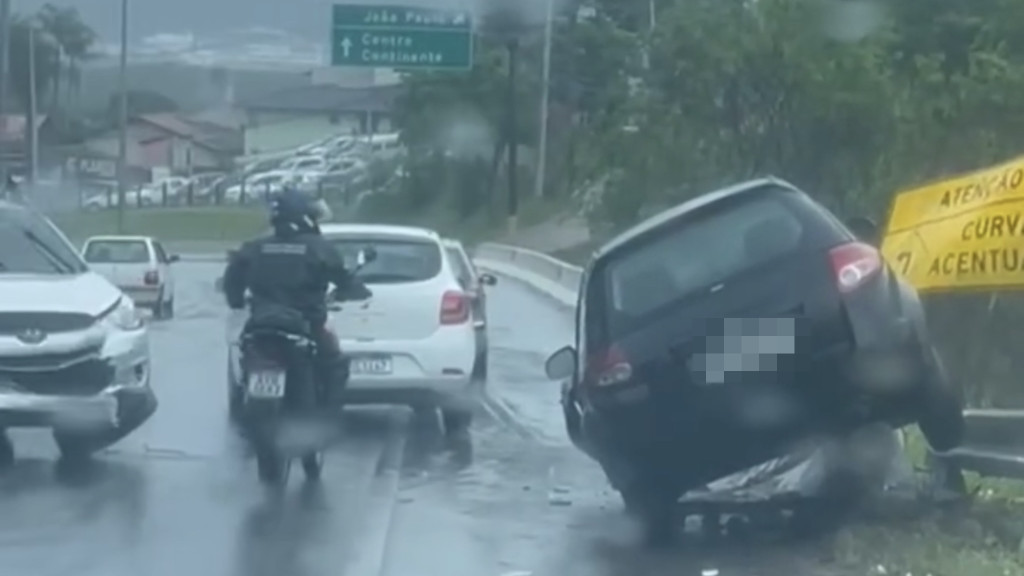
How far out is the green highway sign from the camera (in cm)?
5038

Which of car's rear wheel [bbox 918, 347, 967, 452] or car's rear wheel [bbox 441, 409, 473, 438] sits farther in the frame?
car's rear wheel [bbox 441, 409, 473, 438]

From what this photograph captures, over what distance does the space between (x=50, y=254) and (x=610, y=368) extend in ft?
18.3

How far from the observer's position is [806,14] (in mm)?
32656

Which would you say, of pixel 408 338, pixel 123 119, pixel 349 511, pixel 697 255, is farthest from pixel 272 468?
pixel 123 119

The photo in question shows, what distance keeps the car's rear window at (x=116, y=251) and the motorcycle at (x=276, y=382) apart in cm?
2627

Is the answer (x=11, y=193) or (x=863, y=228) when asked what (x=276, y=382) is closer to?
(x=863, y=228)

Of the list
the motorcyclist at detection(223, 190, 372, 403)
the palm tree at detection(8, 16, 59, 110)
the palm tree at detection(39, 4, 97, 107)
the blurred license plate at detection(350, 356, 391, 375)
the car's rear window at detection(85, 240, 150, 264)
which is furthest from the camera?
the palm tree at detection(39, 4, 97, 107)

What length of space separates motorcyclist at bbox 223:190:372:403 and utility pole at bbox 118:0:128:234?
1755 inches

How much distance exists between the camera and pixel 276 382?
50.4 ft

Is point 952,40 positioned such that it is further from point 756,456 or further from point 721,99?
point 756,456

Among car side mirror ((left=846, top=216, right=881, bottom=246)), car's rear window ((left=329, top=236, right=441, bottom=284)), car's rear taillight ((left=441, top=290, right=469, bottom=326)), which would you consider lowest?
car's rear taillight ((left=441, top=290, right=469, bottom=326))

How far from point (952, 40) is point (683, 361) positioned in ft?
112

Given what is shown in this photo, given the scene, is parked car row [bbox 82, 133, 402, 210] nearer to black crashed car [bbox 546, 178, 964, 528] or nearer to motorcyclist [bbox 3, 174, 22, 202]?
motorcyclist [bbox 3, 174, 22, 202]

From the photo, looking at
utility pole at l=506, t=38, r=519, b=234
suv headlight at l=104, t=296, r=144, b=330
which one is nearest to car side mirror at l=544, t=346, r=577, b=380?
suv headlight at l=104, t=296, r=144, b=330
